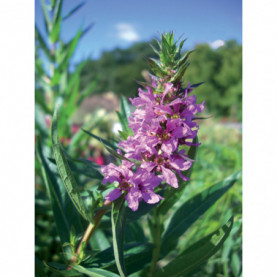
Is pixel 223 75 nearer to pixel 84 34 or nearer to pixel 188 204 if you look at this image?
pixel 84 34

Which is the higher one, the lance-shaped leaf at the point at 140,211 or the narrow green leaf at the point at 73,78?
the narrow green leaf at the point at 73,78

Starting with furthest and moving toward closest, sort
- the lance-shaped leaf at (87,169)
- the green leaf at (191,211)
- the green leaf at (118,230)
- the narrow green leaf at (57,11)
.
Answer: the narrow green leaf at (57,11) < the green leaf at (191,211) < the lance-shaped leaf at (87,169) < the green leaf at (118,230)

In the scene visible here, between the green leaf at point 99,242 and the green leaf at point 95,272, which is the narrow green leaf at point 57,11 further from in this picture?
the green leaf at point 95,272

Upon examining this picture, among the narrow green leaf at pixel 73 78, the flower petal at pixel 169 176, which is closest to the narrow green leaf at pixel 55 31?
the narrow green leaf at pixel 73 78

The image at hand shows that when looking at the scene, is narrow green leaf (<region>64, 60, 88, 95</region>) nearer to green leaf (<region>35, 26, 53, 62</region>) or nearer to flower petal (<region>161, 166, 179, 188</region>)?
green leaf (<region>35, 26, 53, 62</region>)

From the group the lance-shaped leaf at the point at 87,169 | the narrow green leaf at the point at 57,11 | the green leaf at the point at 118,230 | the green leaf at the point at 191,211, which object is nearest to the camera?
the green leaf at the point at 118,230

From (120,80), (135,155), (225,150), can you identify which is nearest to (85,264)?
(135,155)

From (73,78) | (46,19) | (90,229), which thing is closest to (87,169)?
(90,229)
